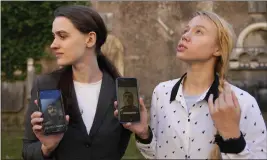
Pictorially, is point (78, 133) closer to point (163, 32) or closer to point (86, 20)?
point (86, 20)

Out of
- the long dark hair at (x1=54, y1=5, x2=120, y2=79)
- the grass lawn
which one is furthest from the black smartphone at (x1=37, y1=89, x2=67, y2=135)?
the grass lawn

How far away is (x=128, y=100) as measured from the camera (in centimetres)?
183

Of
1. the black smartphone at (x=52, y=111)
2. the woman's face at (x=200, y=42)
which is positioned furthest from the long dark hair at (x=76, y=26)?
the woman's face at (x=200, y=42)

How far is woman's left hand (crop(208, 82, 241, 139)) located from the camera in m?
1.54

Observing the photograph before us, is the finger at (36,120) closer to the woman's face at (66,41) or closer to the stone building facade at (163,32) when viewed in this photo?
the woman's face at (66,41)

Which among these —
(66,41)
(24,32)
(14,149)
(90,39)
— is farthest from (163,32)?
(66,41)

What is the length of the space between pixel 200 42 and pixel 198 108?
0.89 ft

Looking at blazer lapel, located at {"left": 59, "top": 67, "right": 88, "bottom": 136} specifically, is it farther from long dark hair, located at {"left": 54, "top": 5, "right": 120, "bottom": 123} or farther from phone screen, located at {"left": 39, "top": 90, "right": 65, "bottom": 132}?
phone screen, located at {"left": 39, "top": 90, "right": 65, "bottom": 132}

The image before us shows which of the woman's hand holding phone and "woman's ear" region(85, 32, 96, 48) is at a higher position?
"woman's ear" region(85, 32, 96, 48)

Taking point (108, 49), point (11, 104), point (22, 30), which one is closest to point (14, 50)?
point (22, 30)

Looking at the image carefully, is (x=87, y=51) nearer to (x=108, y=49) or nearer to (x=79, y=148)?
(x=79, y=148)

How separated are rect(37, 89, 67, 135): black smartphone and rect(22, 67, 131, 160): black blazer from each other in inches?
5.8

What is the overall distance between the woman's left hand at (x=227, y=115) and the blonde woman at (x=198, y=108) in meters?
0.07

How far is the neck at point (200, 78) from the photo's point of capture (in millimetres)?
1861
